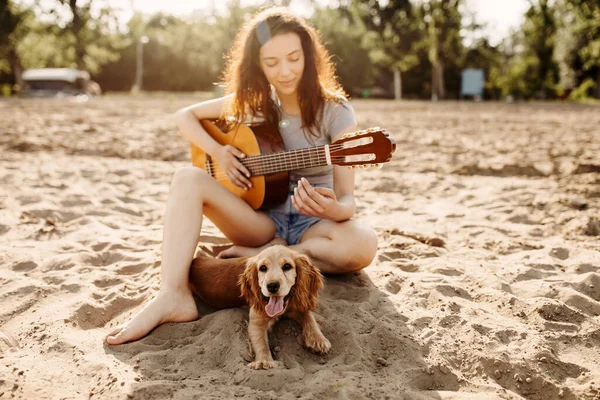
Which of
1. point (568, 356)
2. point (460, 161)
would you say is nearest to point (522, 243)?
point (568, 356)

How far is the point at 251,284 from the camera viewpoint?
7.11ft

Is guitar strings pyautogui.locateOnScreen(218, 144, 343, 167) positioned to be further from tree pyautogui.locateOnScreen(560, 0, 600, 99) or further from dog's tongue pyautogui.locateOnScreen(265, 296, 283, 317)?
tree pyautogui.locateOnScreen(560, 0, 600, 99)

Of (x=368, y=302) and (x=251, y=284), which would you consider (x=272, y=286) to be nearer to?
(x=251, y=284)

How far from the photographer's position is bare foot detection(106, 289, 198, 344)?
7.50 feet

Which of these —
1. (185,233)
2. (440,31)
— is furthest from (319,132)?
(440,31)

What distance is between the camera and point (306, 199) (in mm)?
2463

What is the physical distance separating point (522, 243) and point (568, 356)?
1.41 meters

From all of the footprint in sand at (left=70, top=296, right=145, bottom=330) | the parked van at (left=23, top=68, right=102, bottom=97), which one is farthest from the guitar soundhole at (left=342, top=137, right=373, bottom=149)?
the parked van at (left=23, top=68, right=102, bottom=97)

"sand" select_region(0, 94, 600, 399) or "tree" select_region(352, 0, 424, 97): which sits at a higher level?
"tree" select_region(352, 0, 424, 97)

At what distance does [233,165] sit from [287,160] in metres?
0.37

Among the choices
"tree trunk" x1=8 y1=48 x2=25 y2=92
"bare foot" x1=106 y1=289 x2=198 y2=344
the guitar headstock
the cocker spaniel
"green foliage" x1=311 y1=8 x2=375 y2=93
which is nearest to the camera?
the cocker spaniel

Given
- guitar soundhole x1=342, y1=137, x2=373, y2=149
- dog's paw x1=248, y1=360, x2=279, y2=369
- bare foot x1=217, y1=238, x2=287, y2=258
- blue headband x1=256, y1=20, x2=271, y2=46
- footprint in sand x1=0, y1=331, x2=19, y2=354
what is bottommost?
dog's paw x1=248, y1=360, x2=279, y2=369

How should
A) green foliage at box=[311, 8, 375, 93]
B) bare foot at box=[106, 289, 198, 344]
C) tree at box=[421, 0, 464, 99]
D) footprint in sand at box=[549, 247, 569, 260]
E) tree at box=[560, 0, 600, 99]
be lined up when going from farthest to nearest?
green foliage at box=[311, 8, 375, 93]
tree at box=[421, 0, 464, 99]
tree at box=[560, 0, 600, 99]
footprint in sand at box=[549, 247, 569, 260]
bare foot at box=[106, 289, 198, 344]

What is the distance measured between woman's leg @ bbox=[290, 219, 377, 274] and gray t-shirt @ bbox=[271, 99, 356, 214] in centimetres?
31
